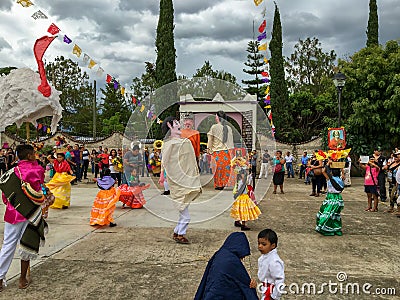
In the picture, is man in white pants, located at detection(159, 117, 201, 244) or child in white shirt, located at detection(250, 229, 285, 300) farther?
man in white pants, located at detection(159, 117, 201, 244)

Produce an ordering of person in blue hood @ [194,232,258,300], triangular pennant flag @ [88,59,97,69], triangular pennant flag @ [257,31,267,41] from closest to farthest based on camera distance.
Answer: person in blue hood @ [194,232,258,300] < triangular pennant flag @ [88,59,97,69] < triangular pennant flag @ [257,31,267,41]

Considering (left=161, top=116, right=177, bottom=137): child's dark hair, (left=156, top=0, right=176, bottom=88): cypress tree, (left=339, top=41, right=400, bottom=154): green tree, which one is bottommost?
(left=161, top=116, right=177, bottom=137): child's dark hair

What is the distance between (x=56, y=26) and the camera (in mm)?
9117

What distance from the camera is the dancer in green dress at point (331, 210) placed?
20.5 feet

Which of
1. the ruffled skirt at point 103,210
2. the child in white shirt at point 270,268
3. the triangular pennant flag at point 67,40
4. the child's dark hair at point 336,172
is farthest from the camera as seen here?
the triangular pennant flag at point 67,40

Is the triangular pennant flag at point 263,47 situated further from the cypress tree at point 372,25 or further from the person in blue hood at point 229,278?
the cypress tree at point 372,25

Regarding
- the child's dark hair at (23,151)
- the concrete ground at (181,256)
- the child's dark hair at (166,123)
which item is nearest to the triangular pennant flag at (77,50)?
the concrete ground at (181,256)

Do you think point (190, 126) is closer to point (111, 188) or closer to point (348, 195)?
point (111, 188)

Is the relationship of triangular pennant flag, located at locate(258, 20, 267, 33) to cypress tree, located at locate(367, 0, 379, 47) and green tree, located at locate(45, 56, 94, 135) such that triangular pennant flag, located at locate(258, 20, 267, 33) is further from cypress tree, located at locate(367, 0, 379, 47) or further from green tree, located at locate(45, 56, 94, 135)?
green tree, located at locate(45, 56, 94, 135)

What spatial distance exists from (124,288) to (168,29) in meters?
17.4

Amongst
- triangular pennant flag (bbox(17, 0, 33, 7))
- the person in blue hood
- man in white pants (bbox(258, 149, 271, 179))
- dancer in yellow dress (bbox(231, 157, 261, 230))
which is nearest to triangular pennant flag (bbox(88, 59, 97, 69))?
triangular pennant flag (bbox(17, 0, 33, 7))

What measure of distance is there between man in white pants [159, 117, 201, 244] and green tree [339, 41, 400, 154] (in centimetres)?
1250

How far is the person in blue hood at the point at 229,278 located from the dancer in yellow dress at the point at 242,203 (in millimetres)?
3800

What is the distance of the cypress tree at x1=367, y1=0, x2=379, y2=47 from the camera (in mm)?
23375
